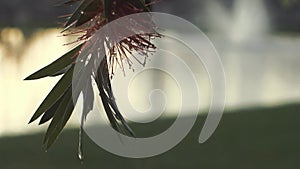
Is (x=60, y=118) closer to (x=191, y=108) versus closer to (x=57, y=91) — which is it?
(x=57, y=91)

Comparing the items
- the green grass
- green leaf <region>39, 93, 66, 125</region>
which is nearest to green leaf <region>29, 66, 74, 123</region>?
green leaf <region>39, 93, 66, 125</region>

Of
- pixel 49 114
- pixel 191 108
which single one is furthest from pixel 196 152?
pixel 49 114

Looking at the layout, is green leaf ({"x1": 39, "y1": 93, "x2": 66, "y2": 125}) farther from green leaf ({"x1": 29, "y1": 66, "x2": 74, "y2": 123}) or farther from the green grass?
the green grass

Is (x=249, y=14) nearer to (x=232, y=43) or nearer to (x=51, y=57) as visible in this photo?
(x=232, y=43)

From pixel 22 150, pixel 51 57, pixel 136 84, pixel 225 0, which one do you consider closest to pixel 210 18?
pixel 225 0

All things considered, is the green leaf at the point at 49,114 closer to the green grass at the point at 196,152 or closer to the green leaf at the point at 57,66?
the green leaf at the point at 57,66

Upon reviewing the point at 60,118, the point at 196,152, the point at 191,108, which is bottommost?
the point at 196,152
